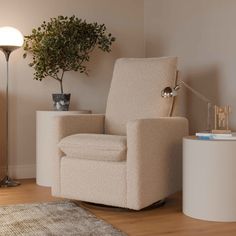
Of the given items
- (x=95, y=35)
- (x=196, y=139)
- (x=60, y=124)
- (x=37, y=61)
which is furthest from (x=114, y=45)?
(x=196, y=139)

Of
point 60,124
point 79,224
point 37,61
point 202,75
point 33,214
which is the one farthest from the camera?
point 37,61

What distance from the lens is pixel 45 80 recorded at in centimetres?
409

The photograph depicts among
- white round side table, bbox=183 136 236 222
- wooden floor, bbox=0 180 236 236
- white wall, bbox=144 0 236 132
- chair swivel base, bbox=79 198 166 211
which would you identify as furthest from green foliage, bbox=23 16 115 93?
white round side table, bbox=183 136 236 222

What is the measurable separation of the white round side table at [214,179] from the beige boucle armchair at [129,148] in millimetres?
262

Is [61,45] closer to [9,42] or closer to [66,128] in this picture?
[9,42]

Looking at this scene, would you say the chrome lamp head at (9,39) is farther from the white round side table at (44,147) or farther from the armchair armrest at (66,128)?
the armchair armrest at (66,128)

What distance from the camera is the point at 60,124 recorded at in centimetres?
296

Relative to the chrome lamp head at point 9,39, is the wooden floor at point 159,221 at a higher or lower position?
lower

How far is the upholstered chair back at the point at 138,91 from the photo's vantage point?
123 inches

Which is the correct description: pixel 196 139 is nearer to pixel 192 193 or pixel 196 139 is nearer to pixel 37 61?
pixel 192 193

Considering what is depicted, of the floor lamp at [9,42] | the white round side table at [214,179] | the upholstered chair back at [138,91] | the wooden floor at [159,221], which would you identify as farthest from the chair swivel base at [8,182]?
the white round side table at [214,179]

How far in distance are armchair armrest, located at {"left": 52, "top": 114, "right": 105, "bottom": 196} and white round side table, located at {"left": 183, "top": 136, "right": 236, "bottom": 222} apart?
0.87 m

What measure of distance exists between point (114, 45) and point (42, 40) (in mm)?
881

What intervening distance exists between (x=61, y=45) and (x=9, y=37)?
0.42 m
